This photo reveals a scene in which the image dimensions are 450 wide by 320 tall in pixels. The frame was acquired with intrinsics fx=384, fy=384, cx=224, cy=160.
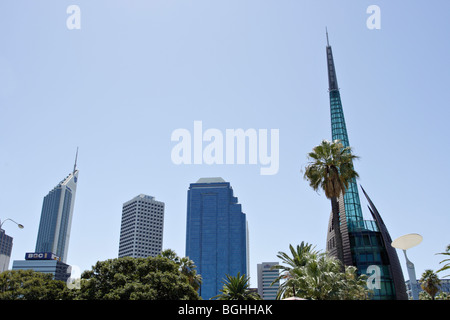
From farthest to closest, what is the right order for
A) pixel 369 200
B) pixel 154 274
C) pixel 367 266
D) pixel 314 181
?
1. pixel 369 200
2. pixel 367 266
3. pixel 154 274
4. pixel 314 181

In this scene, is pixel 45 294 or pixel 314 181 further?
pixel 45 294

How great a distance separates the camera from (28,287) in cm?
5241

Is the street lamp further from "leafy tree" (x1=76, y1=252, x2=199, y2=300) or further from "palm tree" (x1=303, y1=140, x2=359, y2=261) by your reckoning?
"leafy tree" (x1=76, y1=252, x2=199, y2=300)

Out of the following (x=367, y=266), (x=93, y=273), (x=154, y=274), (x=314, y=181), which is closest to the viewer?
(x=314, y=181)

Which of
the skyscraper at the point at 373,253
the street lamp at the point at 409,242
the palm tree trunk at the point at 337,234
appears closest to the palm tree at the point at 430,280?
the skyscraper at the point at 373,253

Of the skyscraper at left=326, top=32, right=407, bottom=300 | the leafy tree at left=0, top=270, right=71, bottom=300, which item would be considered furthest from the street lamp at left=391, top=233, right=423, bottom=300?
the leafy tree at left=0, top=270, right=71, bottom=300

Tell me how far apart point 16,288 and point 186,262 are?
2317 cm

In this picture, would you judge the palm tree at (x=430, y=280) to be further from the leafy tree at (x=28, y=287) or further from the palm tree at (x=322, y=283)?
the leafy tree at (x=28, y=287)

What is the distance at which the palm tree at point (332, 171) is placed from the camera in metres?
34.3

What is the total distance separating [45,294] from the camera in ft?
172

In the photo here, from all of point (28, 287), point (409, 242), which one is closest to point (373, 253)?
point (409, 242)

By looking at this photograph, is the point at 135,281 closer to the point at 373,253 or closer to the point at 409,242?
the point at 409,242
